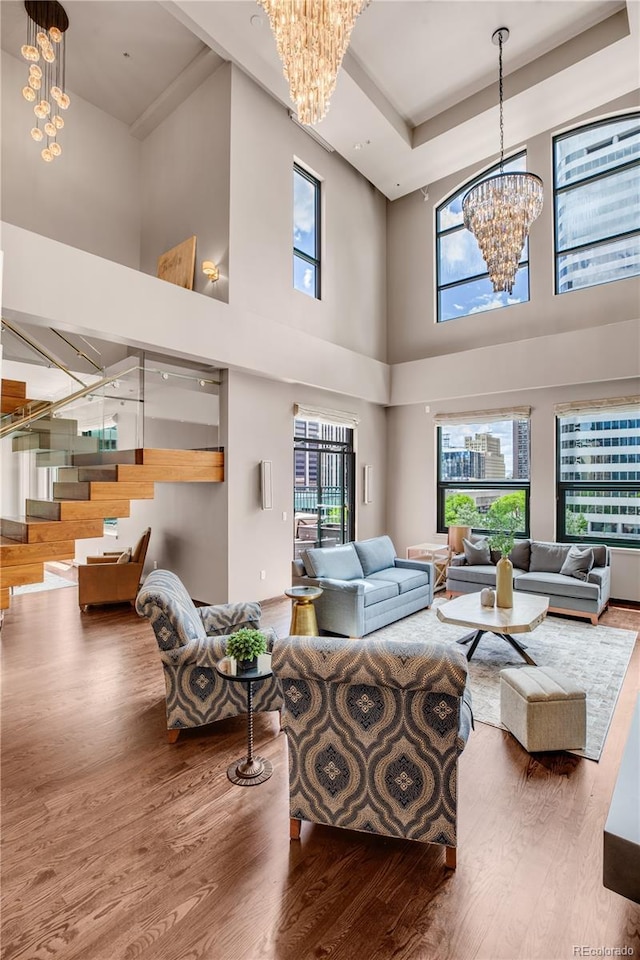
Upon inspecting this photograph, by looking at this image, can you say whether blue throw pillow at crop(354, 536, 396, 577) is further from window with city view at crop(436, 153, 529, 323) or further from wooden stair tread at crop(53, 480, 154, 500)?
window with city view at crop(436, 153, 529, 323)

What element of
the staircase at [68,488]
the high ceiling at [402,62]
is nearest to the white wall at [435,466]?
the high ceiling at [402,62]

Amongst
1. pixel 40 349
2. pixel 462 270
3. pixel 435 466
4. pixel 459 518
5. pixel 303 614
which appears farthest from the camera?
pixel 435 466

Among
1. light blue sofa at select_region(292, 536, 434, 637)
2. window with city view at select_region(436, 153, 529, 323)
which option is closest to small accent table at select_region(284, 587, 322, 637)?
light blue sofa at select_region(292, 536, 434, 637)

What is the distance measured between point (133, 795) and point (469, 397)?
6.92 m

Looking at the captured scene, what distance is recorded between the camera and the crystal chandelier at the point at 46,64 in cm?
453

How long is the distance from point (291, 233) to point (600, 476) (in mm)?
5489

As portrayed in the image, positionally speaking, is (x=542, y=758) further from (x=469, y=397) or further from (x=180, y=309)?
(x=469, y=397)

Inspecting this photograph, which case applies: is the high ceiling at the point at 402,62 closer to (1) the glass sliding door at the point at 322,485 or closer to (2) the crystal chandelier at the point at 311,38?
(2) the crystal chandelier at the point at 311,38

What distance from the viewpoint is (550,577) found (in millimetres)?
5836

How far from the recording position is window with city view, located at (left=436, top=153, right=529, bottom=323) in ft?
24.7

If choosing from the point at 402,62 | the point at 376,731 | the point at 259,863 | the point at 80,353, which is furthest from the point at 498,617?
the point at 402,62

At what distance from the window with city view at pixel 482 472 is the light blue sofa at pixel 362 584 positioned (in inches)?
69.3

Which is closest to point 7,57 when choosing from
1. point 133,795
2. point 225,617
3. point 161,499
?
point 161,499

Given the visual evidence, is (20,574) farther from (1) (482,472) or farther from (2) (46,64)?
(2) (46,64)
